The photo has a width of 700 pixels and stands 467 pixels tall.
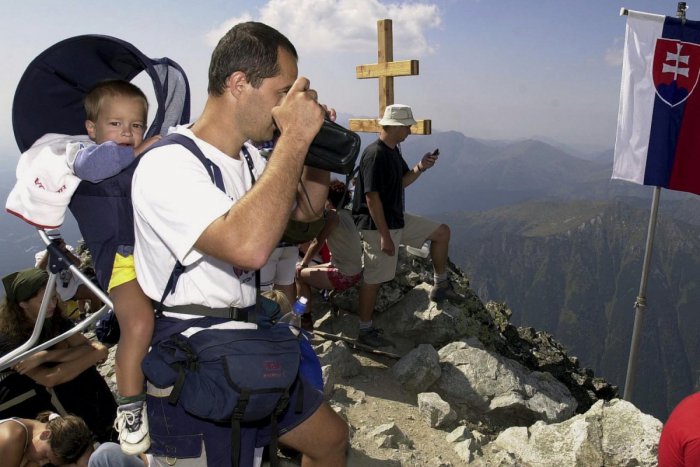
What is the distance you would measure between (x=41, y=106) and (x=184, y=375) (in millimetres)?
1664

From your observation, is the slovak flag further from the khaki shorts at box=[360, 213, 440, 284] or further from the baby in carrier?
the baby in carrier

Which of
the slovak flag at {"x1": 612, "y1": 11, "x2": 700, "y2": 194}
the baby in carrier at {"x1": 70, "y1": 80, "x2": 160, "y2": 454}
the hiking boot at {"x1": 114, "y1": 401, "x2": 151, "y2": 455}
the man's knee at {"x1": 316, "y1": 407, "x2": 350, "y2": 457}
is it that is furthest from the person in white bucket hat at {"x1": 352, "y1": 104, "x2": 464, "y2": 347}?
the hiking boot at {"x1": 114, "y1": 401, "x2": 151, "y2": 455}

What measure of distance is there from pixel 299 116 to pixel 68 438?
9.86ft

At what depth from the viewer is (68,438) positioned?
348cm

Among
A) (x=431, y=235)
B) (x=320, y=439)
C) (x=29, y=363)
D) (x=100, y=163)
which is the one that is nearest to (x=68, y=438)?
(x=29, y=363)

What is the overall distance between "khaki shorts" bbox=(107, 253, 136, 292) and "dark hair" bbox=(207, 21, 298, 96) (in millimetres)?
898

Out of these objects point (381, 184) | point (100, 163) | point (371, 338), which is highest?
point (100, 163)

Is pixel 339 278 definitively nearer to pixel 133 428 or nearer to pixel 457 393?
pixel 457 393

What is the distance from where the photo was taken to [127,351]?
228cm

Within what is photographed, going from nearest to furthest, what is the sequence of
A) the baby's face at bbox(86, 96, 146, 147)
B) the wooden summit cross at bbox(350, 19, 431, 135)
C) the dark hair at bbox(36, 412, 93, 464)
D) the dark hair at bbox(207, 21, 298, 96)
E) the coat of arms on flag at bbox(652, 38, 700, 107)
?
the dark hair at bbox(207, 21, 298, 96), the baby's face at bbox(86, 96, 146, 147), the dark hair at bbox(36, 412, 93, 464), the coat of arms on flag at bbox(652, 38, 700, 107), the wooden summit cross at bbox(350, 19, 431, 135)

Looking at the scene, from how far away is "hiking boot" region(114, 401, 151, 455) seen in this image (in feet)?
7.21

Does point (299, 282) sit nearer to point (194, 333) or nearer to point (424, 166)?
point (424, 166)

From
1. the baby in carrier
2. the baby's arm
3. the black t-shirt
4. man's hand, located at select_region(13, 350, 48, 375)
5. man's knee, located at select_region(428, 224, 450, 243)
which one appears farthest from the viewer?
man's knee, located at select_region(428, 224, 450, 243)

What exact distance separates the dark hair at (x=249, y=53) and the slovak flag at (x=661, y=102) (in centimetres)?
633
